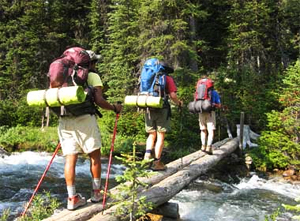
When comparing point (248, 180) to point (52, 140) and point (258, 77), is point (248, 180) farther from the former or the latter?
point (52, 140)

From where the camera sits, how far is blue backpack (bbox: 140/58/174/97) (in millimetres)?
6289

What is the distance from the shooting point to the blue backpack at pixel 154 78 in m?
6.29

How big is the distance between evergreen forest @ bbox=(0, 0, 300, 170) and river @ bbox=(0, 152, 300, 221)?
2.18 m

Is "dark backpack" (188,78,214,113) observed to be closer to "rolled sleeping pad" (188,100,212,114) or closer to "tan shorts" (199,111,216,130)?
"rolled sleeping pad" (188,100,212,114)

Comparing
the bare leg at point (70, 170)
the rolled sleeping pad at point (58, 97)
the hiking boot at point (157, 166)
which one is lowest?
the hiking boot at point (157, 166)

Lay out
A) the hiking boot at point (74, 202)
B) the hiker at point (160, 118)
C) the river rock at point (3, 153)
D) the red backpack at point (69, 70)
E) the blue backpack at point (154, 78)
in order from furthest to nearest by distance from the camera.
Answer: the river rock at point (3, 153) < the hiker at point (160, 118) < the blue backpack at point (154, 78) < the hiking boot at point (74, 202) < the red backpack at point (69, 70)

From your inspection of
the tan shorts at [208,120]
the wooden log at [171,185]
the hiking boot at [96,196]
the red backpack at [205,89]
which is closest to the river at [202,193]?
the wooden log at [171,185]

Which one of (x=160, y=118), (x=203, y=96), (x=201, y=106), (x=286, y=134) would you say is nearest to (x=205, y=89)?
(x=203, y=96)

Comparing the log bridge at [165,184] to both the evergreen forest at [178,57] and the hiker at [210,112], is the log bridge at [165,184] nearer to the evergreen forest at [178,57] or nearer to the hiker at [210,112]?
the hiker at [210,112]

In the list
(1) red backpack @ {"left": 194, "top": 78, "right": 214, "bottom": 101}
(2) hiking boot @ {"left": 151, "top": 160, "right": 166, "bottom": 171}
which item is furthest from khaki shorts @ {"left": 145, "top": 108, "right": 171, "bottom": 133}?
(1) red backpack @ {"left": 194, "top": 78, "right": 214, "bottom": 101}

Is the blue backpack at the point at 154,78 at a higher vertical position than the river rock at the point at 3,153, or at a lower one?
higher

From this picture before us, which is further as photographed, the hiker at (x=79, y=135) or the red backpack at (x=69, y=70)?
the hiker at (x=79, y=135)

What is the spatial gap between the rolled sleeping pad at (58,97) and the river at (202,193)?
418 centimetres

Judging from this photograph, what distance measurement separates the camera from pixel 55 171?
11758mm
